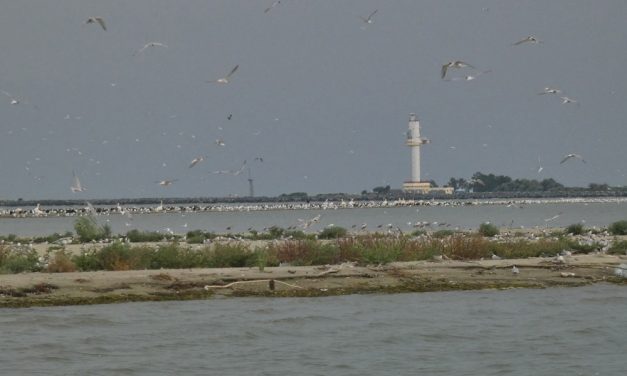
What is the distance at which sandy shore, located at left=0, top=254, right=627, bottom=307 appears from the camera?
961 inches

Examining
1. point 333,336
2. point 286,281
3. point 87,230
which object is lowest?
point 333,336

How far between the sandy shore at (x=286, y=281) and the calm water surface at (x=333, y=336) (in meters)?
0.48

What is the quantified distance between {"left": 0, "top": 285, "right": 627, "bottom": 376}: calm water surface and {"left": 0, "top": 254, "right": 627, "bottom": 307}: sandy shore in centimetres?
48

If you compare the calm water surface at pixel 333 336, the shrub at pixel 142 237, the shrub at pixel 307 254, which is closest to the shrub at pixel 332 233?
the shrub at pixel 142 237

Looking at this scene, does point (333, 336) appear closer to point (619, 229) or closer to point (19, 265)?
point (19, 265)

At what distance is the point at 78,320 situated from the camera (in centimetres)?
2242

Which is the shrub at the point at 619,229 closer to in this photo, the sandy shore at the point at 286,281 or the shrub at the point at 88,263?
the sandy shore at the point at 286,281

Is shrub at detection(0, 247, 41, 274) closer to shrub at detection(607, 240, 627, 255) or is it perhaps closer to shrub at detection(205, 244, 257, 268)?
shrub at detection(205, 244, 257, 268)

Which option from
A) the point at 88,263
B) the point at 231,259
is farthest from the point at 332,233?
the point at 88,263

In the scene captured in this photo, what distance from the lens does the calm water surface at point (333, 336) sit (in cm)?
1897

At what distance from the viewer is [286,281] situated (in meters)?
26.1

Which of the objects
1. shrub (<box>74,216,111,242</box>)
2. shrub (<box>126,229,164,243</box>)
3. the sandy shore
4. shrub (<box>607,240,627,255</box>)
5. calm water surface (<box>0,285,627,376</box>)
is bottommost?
calm water surface (<box>0,285,627,376</box>)

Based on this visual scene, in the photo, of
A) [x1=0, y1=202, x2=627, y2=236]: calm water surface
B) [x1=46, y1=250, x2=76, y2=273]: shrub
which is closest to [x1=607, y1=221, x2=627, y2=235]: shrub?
[x1=0, y1=202, x2=627, y2=236]: calm water surface

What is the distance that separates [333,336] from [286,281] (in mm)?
4666
